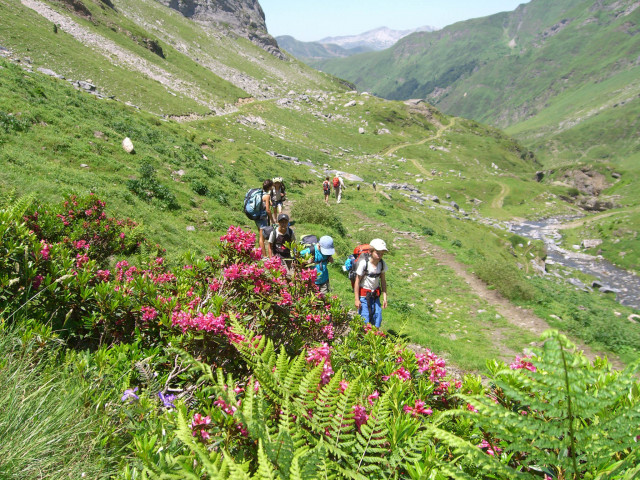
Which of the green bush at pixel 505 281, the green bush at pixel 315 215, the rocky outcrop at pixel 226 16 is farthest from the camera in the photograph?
the rocky outcrop at pixel 226 16

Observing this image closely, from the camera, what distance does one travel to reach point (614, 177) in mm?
77000

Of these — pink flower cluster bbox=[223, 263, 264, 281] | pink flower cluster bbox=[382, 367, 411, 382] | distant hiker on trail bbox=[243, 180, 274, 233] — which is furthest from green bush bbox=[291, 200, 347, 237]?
pink flower cluster bbox=[382, 367, 411, 382]

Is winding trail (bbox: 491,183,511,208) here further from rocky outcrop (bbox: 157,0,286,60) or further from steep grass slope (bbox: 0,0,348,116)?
rocky outcrop (bbox: 157,0,286,60)

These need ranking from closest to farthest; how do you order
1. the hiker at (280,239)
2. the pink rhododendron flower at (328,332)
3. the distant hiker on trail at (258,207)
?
the pink rhododendron flower at (328,332) < the hiker at (280,239) < the distant hiker on trail at (258,207)

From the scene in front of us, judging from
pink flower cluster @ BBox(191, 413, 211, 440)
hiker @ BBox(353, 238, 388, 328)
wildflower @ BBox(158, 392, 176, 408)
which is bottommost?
hiker @ BBox(353, 238, 388, 328)

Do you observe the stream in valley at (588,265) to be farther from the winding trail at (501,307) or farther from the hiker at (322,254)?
the hiker at (322,254)

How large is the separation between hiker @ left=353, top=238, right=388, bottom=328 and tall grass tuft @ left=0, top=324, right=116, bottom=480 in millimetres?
5396

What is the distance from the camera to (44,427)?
2.13 m

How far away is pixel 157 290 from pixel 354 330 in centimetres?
267

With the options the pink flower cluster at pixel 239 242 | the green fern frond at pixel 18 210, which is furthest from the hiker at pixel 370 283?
the green fern frond at pixel 18 210

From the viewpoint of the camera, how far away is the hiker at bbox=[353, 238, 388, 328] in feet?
23.2

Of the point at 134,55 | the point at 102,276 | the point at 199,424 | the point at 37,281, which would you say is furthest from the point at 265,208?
the point at 134,55

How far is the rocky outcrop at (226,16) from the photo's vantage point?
393 feet

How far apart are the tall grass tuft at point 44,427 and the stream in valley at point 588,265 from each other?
3790cm
